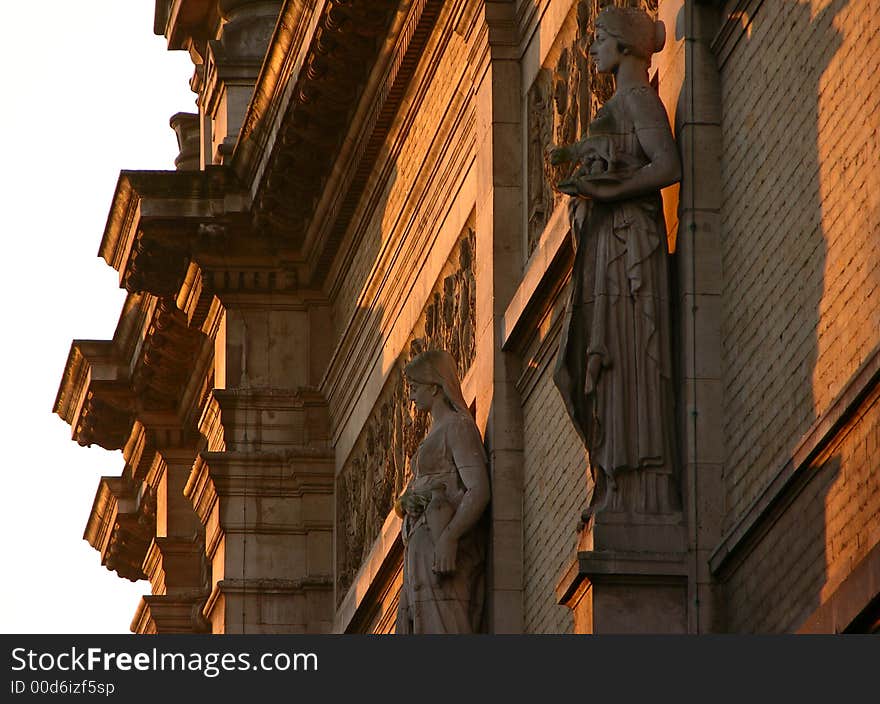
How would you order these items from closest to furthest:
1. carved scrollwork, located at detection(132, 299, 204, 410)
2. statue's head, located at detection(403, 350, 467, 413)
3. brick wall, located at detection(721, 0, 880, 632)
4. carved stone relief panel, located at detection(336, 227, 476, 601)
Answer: brick wall, located at detection(721, 0, 880, 632) < statue's head, located at detection(403, 350, 467, 413) < carved stone relief panel, located at detection(336, 227, 476, 601) < carved scrollwork, located at detection(132, 299, 204, 410)

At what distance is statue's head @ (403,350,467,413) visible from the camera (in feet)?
87.1

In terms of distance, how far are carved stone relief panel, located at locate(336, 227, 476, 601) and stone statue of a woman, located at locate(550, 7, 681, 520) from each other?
766 cm

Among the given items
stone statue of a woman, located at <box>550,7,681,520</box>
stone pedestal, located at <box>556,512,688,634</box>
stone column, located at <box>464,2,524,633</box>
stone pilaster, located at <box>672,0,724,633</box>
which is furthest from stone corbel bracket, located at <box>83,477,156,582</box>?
stone pedestal, located at <box>556,512,688,634</box>

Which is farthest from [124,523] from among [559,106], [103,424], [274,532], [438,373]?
[559,106]

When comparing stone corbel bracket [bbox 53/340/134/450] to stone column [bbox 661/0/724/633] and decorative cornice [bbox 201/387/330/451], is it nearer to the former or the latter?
decorative cornice [bbox 201/387/330/451]

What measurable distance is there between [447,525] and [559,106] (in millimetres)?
3271

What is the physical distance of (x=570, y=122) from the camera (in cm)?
2466

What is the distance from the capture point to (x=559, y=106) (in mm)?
25125

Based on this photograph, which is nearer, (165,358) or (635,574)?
(635,574)

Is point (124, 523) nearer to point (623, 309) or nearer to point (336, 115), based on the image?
point (336, 115)

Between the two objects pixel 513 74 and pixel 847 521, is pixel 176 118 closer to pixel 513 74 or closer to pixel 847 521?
pixel 513 74

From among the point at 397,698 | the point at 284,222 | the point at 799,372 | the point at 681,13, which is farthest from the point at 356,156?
the point at 397,698

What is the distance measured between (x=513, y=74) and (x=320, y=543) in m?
11.1

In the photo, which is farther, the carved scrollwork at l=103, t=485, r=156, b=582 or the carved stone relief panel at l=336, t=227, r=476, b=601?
the carved scrollwork at l=103, t=485, r=156, b=582
